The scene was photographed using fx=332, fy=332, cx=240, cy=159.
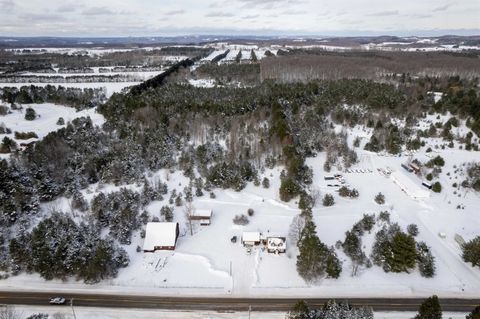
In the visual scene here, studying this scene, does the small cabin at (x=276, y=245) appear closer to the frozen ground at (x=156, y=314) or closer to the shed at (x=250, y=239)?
the shed at (x=250, y=239)

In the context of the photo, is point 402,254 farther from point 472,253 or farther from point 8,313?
point 8,313

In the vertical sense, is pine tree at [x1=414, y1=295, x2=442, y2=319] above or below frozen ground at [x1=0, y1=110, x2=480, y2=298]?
above

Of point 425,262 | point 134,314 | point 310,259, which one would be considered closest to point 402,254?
point 425,262

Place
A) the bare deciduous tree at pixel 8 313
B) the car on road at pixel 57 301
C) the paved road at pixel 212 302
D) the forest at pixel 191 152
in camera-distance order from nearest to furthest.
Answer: the bare deciduous tree at pixel 8 313
the paved road at pixel 212 302
the car on road at pixel 57 301
the forest at pixel 191 152

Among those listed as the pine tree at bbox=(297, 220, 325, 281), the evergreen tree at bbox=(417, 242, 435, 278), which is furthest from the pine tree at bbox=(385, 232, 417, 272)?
the pine tree at bbox=(297, 220, 325, 281)

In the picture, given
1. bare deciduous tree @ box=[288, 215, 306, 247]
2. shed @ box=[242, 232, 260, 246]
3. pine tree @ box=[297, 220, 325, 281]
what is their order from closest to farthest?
pine tree @ box=[297, 220, 325, 281], shed @ box=[242, 232, 260, 246], bare deciduous tree @ box=[288, 215, 306, 247]

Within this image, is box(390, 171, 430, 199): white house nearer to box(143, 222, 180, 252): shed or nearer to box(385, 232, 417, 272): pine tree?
box(385, 232, 417, 272): pine tree

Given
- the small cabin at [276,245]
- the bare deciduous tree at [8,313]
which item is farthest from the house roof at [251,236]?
the bare deciduous tree at [8,313]
